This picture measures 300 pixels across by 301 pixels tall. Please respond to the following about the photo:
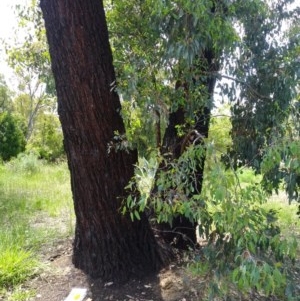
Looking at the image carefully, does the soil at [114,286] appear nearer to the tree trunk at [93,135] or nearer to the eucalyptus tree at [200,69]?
the tree trunk at [93,135]

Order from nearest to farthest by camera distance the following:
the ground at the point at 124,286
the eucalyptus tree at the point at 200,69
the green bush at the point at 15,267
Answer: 1. the eucalyptus tree at the point at 200,69
2. the ground at the point at 124,286
3. the green bush at the point at 15,267

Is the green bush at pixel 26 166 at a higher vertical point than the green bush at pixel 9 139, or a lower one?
lower

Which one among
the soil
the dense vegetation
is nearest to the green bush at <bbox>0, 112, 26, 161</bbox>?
the dense vegetation

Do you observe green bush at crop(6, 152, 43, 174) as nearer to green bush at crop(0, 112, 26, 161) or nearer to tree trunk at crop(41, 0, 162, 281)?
green bush at crop(0, 112, 26, 161)

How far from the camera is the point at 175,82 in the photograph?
2.87m

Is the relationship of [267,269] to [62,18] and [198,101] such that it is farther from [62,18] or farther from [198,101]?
[62,18]

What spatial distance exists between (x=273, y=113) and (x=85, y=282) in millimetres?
2069

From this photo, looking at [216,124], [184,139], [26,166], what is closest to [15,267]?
[184,139]

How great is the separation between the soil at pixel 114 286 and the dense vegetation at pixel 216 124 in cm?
26

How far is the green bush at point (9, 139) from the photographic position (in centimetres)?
1455

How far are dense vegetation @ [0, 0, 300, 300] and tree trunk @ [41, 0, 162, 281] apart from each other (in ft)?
0.45

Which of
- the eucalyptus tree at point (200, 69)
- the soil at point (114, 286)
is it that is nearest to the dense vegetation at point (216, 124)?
the eucalyptus tree at point (200, 69)

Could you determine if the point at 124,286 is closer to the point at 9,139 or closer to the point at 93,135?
the point at 93,135

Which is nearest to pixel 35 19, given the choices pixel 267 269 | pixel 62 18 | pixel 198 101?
pixel 62 18
